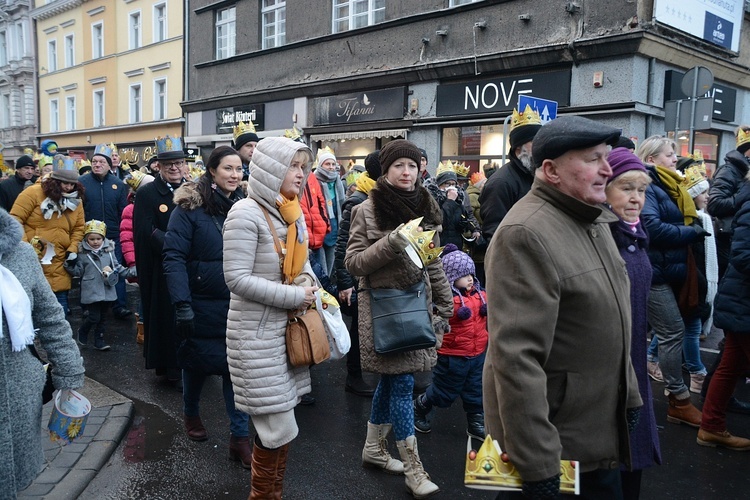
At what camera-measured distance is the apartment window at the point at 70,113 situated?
119 feet

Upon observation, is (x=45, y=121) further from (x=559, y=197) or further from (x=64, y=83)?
(x=559, y=197)

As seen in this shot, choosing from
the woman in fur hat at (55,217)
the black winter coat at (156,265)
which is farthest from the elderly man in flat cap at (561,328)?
the woman in fur hat at (55,217)

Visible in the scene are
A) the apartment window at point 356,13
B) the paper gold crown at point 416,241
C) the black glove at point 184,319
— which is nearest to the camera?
the paper gold crown at point 416,241

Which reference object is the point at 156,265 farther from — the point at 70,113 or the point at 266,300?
the point at 70,113

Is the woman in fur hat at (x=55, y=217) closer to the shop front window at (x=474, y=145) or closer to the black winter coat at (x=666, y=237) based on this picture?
the black winter coat at (x=666, y=237)

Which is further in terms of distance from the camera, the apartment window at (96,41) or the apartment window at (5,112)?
the apartment window at (5,112)

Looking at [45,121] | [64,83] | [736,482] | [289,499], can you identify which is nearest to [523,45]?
[736,482]

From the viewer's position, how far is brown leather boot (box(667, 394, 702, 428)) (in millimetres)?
5043

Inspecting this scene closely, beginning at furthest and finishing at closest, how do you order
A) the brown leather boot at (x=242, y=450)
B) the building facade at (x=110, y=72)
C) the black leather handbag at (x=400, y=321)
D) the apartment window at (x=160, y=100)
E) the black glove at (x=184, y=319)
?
the apartment window at (x=160, y=100) → the building facade at (x=110, y=72) → the brown leather boot at (x=242, y=450) → the black glove at (x=184, y=319) → the black leather handbag at (x=400, y=321)

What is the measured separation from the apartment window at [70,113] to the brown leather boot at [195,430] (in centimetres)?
3599

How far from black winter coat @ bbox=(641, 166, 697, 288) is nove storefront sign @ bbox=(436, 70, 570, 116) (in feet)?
27.5

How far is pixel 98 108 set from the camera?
111ft

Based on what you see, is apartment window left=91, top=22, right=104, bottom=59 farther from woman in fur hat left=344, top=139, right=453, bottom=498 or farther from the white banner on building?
woman in fur hat left=344, top=139, right=453, bottom=498

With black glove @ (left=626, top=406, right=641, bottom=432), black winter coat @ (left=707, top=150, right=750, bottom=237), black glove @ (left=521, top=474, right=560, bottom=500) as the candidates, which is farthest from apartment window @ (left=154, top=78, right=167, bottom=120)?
black glove @ (left=521, top=474, right=560, bottom=500)
